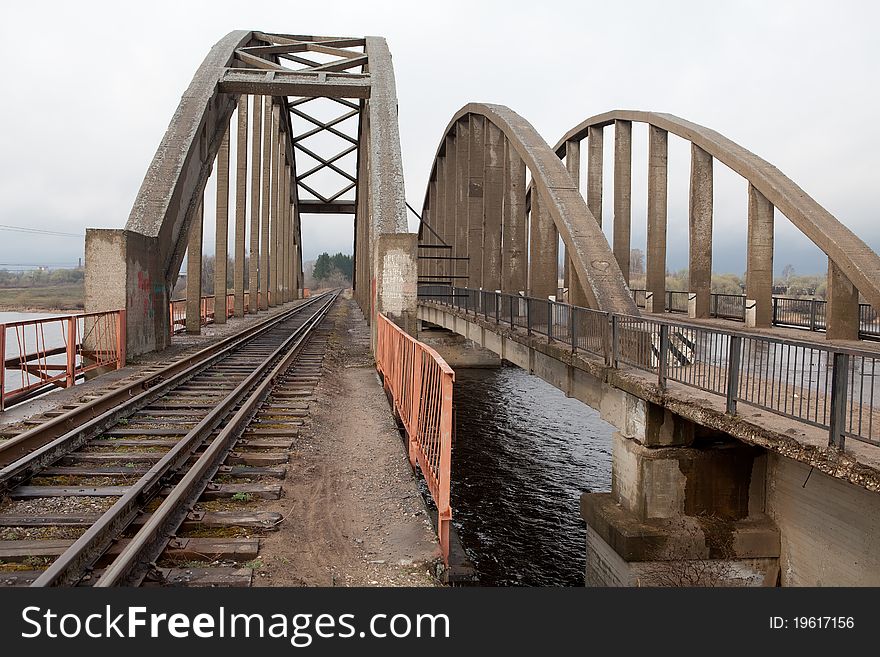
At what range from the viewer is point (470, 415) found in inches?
887

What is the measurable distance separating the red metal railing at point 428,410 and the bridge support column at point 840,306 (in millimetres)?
8706

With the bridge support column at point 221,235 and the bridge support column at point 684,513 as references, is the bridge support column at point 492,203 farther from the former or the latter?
the bridge support column at point 684,513

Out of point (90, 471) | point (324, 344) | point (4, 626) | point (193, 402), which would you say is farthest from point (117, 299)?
point (4, 626)

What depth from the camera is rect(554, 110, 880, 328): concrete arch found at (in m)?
12.0

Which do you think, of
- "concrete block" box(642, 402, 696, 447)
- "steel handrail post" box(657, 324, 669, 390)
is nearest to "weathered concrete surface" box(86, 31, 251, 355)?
"concrete block" box(642, 402, 696, 447)

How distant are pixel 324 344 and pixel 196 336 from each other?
4.77 meters

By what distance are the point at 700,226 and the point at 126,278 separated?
1534cm

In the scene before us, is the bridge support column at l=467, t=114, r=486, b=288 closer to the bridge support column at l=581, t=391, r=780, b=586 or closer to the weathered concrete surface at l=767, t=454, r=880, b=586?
the bridge support column at l=581, t=391, r=780, b=586

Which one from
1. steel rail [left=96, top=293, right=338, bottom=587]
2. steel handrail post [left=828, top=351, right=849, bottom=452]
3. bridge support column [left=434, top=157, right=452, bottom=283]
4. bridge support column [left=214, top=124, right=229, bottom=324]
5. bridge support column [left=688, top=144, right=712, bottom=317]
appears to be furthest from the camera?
bridge support column [left=434, top=157, right=452, bottom=283]

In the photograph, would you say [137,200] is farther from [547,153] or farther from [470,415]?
[470,415]

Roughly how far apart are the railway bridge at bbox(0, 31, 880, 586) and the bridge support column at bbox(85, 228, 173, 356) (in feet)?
0.20

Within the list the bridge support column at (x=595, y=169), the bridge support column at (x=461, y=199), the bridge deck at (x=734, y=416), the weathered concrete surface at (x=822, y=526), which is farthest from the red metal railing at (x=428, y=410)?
the bridge support column at (x=461, y=199)

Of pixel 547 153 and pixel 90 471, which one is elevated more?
pixel 547 153

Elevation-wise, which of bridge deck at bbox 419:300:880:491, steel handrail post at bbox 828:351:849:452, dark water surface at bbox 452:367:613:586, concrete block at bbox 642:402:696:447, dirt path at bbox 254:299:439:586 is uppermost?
steel handrail post at bbox 828:351:849:452
